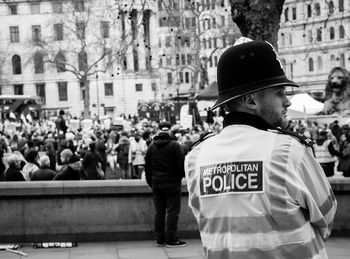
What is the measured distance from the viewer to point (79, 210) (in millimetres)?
10336

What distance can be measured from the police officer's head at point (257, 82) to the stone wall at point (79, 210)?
743 centimetres

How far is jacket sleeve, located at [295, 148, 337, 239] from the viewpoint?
2.77 metres

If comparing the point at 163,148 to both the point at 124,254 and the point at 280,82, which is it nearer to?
the point at 124,254

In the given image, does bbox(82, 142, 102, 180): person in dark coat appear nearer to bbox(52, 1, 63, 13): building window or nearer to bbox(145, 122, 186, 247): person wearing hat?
bbox(145, 122, 186, 247): person wearing hat

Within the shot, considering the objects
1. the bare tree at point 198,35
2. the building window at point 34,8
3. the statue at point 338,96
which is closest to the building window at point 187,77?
the building window at point 34,8

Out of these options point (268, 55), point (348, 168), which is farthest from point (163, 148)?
point (268, 55)

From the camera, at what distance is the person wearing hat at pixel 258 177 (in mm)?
2787

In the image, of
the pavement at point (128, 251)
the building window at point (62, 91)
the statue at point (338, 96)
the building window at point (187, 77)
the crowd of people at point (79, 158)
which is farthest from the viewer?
the building window at point (187, 77)

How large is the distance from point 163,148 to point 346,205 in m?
2.81

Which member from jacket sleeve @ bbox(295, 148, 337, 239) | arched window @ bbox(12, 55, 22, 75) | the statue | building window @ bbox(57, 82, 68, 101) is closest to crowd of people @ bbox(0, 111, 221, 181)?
the statue

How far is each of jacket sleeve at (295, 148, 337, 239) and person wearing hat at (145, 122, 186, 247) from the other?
22.4 feet

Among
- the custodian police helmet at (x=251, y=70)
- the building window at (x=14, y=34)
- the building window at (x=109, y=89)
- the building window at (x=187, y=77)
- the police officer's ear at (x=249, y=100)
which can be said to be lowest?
the police officer's ear at (x=249, y=100)

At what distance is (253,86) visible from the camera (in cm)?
294

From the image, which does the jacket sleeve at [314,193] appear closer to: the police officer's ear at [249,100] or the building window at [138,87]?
the police officer's ear at [249,100]
